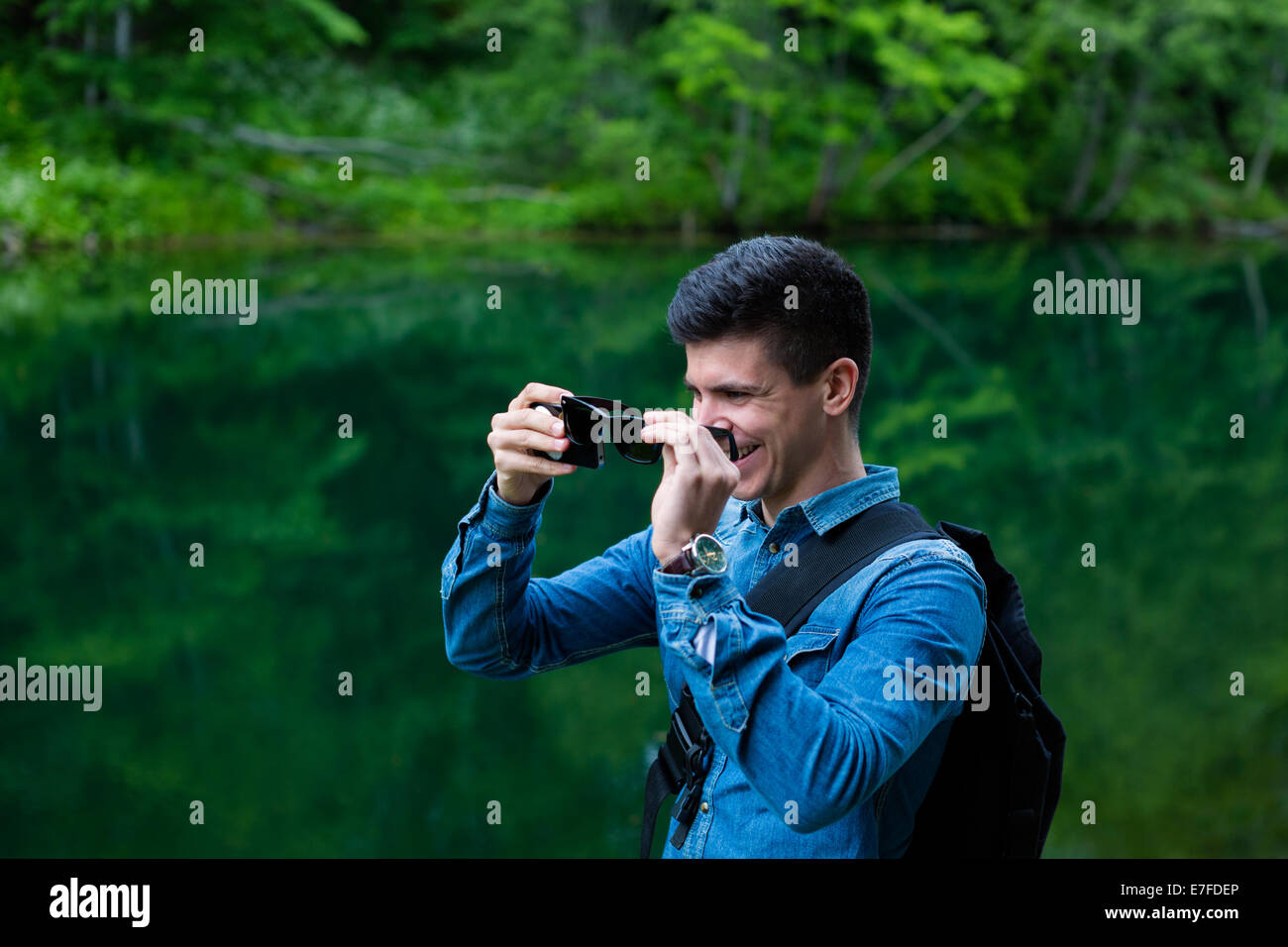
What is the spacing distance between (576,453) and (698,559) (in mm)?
360

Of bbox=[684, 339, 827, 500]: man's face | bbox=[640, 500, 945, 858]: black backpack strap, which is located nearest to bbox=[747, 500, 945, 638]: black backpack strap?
bbox=[640, 500, 945, 858]: black backpack strap

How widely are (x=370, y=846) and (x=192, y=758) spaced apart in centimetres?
104

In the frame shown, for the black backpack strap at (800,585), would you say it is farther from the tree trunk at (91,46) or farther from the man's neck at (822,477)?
the tree trunk at (91,46)

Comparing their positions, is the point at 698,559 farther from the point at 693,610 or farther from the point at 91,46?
the point at 91,46

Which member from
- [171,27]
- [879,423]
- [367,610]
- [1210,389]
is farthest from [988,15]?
[367,610]

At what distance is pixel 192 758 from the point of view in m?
4.88

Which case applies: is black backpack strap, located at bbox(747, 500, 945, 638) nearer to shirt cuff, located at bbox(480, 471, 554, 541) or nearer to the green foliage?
shirt cuff, located at bbox(480, 471, 554, 541)

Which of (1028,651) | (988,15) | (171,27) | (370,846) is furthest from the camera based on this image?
(988,15)

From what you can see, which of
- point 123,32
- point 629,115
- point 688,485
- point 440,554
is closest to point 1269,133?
point 629,115

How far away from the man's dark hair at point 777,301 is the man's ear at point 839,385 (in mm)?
18

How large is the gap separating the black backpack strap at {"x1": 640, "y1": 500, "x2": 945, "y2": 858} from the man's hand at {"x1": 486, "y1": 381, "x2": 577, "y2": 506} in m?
0.39

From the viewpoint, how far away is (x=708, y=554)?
1.81m

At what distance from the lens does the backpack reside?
2.02 meters
